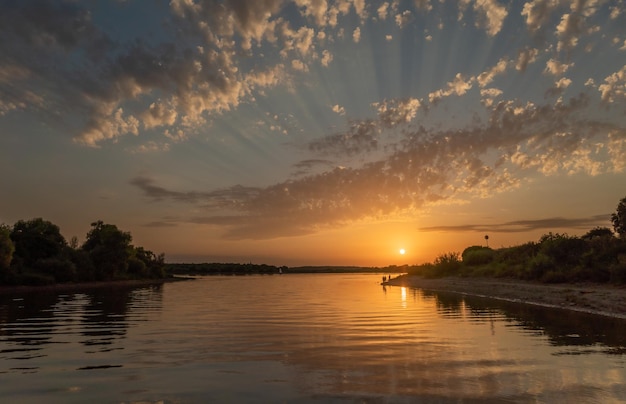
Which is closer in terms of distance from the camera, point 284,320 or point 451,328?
point 451,328

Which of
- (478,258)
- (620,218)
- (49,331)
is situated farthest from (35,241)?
(620,218)

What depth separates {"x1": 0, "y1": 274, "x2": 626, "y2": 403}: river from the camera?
1064 centimetres

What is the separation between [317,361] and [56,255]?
9436 centimetres

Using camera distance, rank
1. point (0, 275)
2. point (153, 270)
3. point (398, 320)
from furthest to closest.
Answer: point (153, 270)
point (0, 275)
point (398, 320)

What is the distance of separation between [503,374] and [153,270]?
482 feet

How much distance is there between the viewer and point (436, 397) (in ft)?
33.3

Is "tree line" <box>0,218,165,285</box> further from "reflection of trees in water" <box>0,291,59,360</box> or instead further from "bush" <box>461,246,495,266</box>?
"bush" <box>461,246,495,266</box>

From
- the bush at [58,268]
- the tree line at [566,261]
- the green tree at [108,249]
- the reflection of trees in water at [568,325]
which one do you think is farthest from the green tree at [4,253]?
the tree line at [566,261]

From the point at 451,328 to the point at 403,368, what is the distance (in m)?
10.6

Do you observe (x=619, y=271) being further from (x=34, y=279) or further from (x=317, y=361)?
(x=34, y=279)

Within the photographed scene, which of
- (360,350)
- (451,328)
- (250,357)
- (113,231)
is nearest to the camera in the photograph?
(250,357)

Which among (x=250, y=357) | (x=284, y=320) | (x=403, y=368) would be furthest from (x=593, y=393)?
(x=284, y=320)

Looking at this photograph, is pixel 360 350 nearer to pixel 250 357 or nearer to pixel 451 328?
pixel 250 357

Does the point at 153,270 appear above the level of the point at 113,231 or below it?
below
